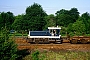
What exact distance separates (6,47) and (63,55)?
24.0 ft

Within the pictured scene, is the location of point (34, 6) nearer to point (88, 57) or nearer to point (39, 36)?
point (39, 36)

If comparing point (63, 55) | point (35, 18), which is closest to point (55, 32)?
point (63, 55)

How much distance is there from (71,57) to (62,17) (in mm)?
74422

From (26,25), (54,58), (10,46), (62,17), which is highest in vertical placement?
(62,17)

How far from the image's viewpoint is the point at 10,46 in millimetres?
20203

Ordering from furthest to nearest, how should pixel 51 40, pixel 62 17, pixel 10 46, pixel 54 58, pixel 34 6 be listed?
pixel 62 17, pixel 34 6, pixel 51 40, pixel 54 58, pixel 10 46

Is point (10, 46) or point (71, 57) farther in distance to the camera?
point (71, 57)

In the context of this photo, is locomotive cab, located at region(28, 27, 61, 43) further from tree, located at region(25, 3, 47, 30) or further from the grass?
tree, located at region(25, 3, 47, 30)

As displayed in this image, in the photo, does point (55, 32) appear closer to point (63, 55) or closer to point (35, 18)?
point (63, 55)

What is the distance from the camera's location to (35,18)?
6650 centimetres

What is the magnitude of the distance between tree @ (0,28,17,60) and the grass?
283 centimetres

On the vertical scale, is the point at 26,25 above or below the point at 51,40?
above

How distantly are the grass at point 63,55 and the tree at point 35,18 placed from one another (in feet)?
136

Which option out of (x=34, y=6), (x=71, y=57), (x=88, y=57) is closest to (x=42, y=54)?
(x=71, y=57)
